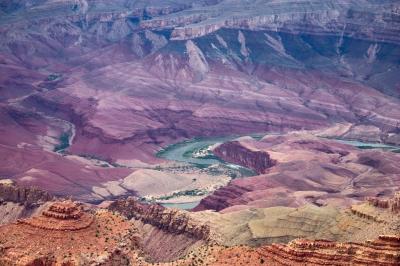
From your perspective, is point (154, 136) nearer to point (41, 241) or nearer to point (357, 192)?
point (357, 192)

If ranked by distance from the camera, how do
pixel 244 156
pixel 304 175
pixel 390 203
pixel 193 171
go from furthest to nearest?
pixel 244 156 → pixel 193 171 → pixel 304 175 → pixel 390 203

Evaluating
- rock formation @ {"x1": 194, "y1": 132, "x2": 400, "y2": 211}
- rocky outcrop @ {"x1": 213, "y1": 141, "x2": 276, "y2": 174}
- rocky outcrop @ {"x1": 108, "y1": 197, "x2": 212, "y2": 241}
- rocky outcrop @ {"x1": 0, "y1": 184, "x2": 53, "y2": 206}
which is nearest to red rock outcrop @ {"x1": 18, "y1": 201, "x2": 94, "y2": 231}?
rocky outcrop @ {"x1": 108, "y1": 197, "x2": 212, "y2": 241}

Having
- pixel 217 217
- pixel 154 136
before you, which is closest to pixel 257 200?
pixel 217 217

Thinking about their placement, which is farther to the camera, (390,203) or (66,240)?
(390,203)

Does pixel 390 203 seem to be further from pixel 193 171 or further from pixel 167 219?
pixel 193 171

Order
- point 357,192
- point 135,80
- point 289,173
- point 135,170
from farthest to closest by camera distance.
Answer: point 135,80 → point 135,170 → point 289,173 → point 357,192

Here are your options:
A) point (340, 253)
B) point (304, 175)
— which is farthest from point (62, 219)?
point (304, 175)
